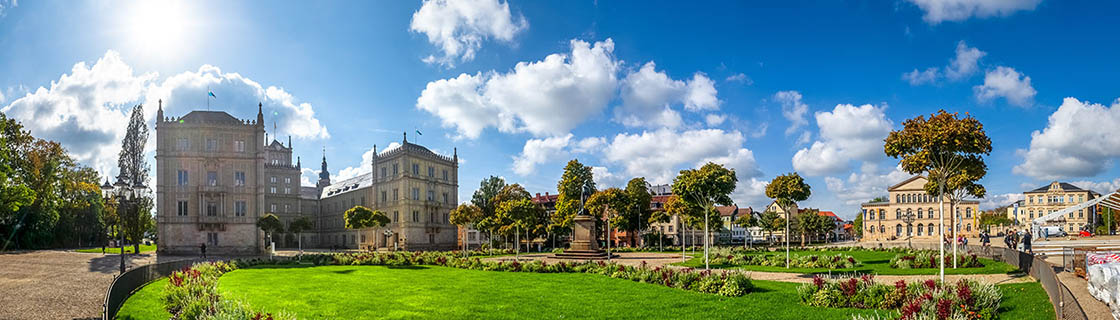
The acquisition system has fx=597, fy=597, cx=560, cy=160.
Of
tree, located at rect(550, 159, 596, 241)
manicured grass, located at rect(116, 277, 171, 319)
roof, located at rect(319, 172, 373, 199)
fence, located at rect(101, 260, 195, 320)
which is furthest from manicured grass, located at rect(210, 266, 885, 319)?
roof, located at rect(319, 172, 373, 199)

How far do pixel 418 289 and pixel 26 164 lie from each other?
43.4 metres

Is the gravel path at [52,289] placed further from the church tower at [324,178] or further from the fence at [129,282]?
the church tower at [324,178]

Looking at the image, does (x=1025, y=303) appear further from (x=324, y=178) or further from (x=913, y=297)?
(x=324, y=178)

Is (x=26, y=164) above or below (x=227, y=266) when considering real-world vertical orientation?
above

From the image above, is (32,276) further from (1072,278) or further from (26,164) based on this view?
(1072,278)

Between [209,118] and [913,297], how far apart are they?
199ft

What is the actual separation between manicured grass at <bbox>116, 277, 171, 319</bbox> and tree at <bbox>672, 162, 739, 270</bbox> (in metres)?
21.9

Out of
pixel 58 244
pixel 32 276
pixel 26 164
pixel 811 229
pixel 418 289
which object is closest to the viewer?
pixel 418 289

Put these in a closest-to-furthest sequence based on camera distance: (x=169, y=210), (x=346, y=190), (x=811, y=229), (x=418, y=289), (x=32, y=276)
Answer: (x=418, y=289) < (x=32, y=276) < (x=169, y=210) < (x=811, y=229) < (x=346, y=190)

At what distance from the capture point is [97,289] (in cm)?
2092

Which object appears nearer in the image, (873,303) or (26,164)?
(873,303)

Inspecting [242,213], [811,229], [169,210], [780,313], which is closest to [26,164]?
[169,210]

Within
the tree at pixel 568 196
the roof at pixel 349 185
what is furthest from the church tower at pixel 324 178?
the tree at pixel 568 196

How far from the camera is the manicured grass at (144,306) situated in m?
15.1
